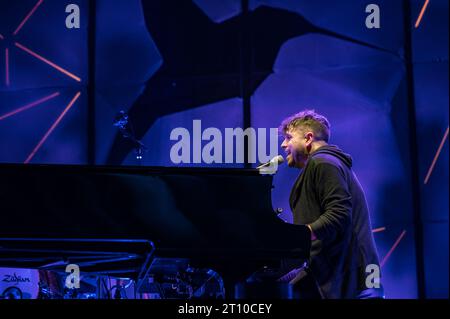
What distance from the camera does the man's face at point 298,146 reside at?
3.38m

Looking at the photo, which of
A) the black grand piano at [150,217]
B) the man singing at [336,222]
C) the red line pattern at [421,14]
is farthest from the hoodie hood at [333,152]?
the red line pattern at [421,14]

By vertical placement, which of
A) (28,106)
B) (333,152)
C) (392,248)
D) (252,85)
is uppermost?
(252,85)

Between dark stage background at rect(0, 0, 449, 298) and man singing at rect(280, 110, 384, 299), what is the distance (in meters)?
2.21

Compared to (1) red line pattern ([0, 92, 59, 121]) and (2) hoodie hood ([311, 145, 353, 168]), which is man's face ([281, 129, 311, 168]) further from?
(1) red line pattern ([0, 92, 59, 121])

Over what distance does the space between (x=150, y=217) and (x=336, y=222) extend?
2.62 ft

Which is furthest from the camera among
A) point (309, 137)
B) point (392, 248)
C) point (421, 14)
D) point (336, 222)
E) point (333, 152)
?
point (421, 14)

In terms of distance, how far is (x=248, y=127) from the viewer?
548 cm

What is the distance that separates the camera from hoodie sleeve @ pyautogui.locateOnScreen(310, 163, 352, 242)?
116 inches

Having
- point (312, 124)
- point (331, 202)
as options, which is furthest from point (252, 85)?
point (331, 202)

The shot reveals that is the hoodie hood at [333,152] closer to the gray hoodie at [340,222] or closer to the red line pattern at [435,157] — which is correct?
the gray hoodie at [340,222]

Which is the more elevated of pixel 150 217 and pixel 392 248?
pixel 150 217

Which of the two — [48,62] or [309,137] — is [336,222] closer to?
[309,137]

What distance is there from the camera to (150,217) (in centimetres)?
273

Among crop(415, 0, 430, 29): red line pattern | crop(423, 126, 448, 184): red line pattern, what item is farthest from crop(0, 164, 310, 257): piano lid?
crop(415, 0, 430, 29): red line pattern
